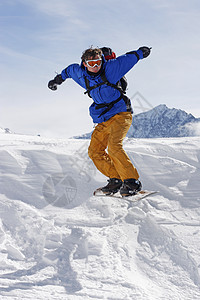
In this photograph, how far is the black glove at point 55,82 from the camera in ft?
14.8

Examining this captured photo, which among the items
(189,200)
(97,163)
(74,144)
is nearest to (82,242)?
(97,163)

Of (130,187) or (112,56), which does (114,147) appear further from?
(112,56)

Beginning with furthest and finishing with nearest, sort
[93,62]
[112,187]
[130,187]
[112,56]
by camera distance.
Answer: [112,187]
[112,56]
[130,187]
[93,62]

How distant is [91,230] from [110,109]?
67.4 inches

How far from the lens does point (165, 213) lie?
4.22 meters

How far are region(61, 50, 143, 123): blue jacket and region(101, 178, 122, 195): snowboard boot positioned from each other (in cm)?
93

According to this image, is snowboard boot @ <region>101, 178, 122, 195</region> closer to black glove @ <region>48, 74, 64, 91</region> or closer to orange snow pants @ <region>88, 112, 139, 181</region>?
orange snow pants @ <region>88, 112, 139, 181</region>

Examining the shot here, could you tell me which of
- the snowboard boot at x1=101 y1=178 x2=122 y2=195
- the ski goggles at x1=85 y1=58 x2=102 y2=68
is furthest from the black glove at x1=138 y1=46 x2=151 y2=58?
the snowboard boot at x1=101 y1=178 x2=122 y2=195

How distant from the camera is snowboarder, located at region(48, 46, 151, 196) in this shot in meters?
3.77

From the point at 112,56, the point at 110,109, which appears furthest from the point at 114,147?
the point at 112,56

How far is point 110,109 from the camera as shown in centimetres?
411

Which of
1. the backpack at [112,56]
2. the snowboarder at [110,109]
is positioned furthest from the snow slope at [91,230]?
the backpack at [112,56]

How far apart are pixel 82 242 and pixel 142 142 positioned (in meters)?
3.34

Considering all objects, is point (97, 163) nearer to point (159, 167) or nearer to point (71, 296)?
point (159, 167)
